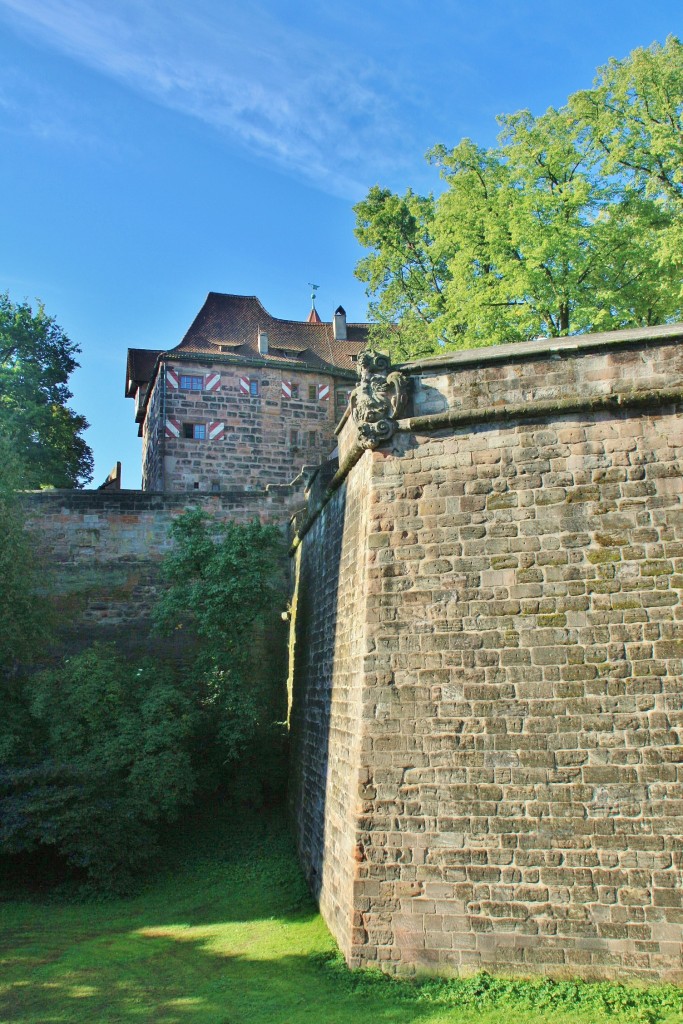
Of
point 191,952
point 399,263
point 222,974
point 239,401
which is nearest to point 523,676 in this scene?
point 222,974

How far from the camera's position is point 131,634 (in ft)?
49.9

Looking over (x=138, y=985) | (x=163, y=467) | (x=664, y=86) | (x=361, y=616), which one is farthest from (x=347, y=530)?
(x=163, y=467)

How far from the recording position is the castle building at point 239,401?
24578 mm

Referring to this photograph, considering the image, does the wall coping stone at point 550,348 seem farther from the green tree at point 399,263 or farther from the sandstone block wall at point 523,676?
the green tree at point 399,263

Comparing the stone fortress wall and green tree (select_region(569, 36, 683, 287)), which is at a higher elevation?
green tree (select_region(569, 36, 683, 287))

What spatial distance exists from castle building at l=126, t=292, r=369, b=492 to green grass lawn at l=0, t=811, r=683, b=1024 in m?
15.6

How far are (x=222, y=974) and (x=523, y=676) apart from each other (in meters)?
3.88

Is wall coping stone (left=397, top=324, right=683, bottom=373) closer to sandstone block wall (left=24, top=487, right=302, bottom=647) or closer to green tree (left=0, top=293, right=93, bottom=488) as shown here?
sandstone block wall (left=24, top=487, right=302, bottom=647)

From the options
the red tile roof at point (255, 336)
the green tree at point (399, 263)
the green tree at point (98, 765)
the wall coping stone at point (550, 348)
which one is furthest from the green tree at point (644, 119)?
the green tree at point (98, 765)

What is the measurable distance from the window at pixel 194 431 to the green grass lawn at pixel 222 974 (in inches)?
626

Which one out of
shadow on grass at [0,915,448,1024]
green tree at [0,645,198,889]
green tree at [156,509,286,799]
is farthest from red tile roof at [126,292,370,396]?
shadow on grass at [0,915,448,1024]

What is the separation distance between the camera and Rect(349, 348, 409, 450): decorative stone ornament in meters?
8.10

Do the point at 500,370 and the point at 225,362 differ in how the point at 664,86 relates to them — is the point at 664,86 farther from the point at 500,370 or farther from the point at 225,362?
the point at 225,362

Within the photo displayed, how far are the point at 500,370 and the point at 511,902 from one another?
484 centimetres
